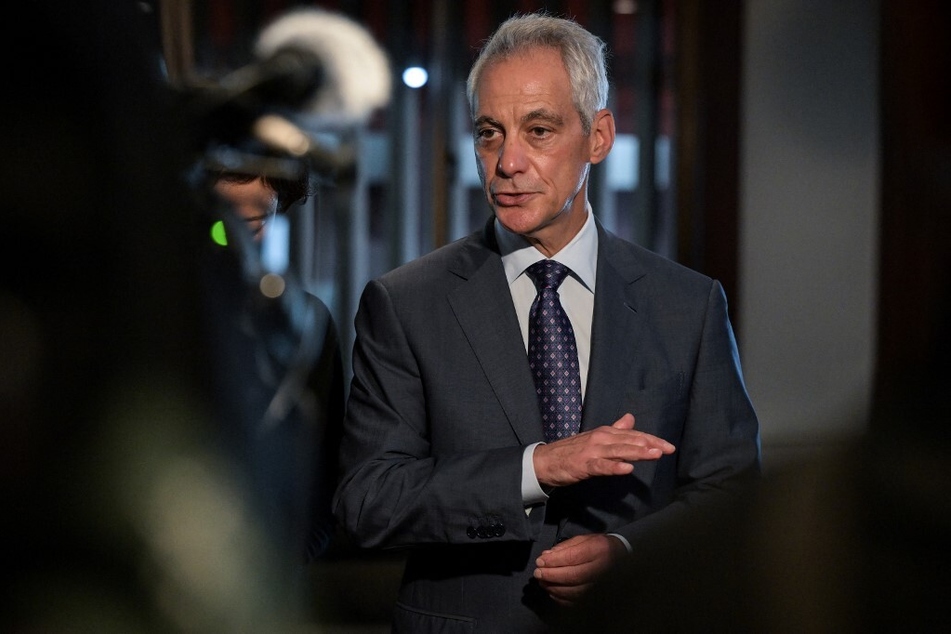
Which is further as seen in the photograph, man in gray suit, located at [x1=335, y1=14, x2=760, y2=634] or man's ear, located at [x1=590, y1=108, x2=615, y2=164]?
man's ear, located at [x1=590, y1=108, x2=615, y2=164]

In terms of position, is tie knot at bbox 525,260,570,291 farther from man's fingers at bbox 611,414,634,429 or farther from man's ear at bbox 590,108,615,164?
man's fingers at bbox 611,414,634,429

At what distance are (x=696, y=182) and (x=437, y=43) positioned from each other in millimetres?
1000

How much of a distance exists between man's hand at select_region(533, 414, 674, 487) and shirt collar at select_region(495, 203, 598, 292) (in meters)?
0.32

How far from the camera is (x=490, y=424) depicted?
4.32ft

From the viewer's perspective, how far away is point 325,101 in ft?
7.95

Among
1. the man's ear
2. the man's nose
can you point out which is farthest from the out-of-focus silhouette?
the man's ear

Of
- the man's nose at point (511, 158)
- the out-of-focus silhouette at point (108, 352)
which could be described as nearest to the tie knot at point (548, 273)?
the man's nose at point (511, 158)

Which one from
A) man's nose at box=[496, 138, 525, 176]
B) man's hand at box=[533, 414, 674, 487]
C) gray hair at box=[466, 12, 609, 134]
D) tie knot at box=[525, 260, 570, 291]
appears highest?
gray hair at box=[466, 12, 609, 134]

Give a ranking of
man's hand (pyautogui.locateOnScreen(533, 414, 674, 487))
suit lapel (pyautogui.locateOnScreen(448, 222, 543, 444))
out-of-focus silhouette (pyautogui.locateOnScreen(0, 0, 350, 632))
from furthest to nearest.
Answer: suit lapel (pyautogui.locateOnScreen(448, 222, 543, 444)) → man's hand (pyautogui.locateOnScreen(533, 414, 674, 487)) → out-of-focus silhouette (pyautogui.locateOnScreen(0, 0, 350, 632))

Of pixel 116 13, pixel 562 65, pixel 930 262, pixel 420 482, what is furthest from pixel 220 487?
pixel 562 65

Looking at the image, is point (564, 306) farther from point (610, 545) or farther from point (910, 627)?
point (910, 627)

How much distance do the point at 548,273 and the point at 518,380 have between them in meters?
0.17

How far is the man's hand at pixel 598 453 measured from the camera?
3.60ft

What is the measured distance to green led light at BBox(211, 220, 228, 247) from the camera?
0.49m
